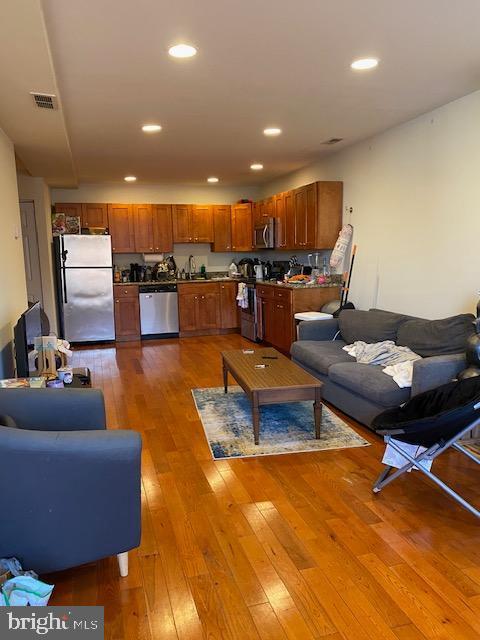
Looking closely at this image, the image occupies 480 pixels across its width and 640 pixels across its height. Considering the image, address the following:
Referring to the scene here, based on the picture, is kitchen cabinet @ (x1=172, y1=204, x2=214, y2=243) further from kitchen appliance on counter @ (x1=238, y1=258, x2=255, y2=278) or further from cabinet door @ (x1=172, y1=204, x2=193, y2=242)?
kitchen appliance on counter @ (x1=238, y1=258, x2=255, y2=278)

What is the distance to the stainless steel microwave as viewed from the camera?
6984mm

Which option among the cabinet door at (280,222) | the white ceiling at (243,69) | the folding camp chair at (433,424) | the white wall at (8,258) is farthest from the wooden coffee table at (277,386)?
the cabinet door at (280,222)

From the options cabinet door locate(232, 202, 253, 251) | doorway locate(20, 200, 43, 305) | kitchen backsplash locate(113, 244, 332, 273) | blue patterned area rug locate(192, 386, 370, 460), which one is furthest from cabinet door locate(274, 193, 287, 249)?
doorway locate(20, 200, 43, 305)

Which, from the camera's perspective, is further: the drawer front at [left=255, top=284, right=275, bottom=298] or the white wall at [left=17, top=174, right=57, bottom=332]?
the drawer front at [left=255, top=284, right=275, bottom=298]

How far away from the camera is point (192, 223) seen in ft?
26.4

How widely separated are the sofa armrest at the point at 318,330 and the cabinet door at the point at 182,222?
3751 mm

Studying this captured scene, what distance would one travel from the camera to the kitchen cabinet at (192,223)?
7953 millimetres

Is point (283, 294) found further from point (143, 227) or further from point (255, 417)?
point (143, 227)

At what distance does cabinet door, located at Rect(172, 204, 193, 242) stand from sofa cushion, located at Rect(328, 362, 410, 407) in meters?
4.78

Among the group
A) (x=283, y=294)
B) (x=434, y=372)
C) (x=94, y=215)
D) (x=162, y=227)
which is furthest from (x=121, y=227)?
(x=434, y=372)

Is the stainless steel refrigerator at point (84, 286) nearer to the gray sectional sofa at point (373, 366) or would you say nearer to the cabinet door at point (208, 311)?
the cabinet door at point (208, 311)

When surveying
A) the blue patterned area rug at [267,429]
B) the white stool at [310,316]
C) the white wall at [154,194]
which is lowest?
the blue patterned area rug at [267,429]

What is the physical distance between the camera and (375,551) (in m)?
2.14

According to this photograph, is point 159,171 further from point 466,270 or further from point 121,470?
point 121,470
